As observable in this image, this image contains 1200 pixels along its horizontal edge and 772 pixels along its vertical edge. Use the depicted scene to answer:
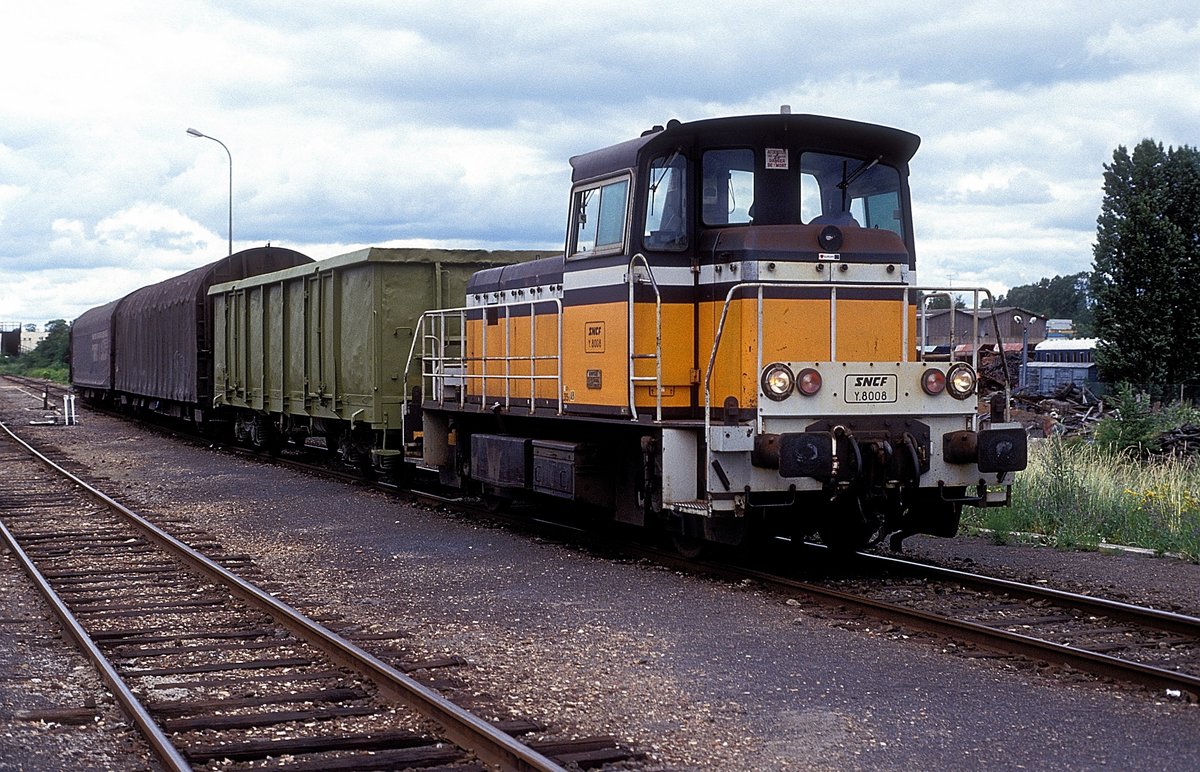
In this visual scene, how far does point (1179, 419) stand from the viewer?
69.2 feet

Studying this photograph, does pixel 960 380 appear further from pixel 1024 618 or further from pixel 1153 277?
pixel 1153 277

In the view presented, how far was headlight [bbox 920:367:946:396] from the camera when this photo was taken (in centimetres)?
882

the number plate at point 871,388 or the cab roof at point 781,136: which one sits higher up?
the cab roof at point 781,136

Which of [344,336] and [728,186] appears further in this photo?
[344,336]

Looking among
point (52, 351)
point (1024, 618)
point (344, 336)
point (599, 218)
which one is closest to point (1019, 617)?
point (1024, 618)

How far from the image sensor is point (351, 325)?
1616 cm

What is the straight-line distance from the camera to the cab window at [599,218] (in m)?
9.39

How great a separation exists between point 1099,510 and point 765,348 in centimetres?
487

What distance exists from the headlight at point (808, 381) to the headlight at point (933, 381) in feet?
2.99

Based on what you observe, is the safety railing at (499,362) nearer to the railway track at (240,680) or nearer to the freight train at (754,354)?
the freight train at (754,354)

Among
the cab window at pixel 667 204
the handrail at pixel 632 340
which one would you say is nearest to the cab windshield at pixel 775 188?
the cab window at pixel 667 204

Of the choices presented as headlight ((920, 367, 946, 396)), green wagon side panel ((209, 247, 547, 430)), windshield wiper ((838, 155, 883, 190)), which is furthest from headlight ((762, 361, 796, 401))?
green wagon side panel ((209, 247, 547, 430))

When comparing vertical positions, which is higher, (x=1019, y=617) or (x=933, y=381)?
(x=933, y=381)

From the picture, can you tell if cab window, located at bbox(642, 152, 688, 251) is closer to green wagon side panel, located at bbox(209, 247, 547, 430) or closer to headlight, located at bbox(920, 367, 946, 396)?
headlight, located at bbox(920, 367, 946, 396)
